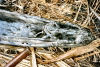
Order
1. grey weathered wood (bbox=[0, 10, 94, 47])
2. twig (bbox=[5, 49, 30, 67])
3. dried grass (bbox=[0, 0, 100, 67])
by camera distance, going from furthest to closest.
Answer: dried grass (bbox=[0, 0, 100, 67]) → grey weathered wood (bbox=[0, 10, 94, 47]) → twig (bbox=[5, 49, 30, 67])

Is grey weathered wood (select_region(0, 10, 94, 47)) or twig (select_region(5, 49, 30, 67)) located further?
grey weathered wood (select_region(0, 10, 94, 47))

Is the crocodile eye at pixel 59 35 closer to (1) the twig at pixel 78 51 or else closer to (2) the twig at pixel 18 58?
(1) the twig at pixel 78 51

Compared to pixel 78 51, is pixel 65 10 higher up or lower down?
higher up

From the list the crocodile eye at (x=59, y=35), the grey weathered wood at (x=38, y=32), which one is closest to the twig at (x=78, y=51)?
the grey weathered wood at (x=38, y=32)

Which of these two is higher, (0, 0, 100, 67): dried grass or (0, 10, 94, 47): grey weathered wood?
(0, 0, 100, 67): dried grass

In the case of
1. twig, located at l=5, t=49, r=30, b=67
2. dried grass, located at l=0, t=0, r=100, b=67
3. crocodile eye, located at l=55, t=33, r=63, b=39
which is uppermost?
dried grass, located at l=0, t=0, r=100, b=67

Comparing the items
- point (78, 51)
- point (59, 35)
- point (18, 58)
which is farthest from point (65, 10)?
point (18, 58)

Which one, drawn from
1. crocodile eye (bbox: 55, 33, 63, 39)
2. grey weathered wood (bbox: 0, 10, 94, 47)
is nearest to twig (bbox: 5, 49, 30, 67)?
grey weathered wood (bbox: 0, 10, 94, 47)

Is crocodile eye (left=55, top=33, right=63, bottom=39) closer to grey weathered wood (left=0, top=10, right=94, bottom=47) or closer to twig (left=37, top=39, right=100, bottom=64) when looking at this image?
grey weathered wood (left=0, top=10, right=94, bottom=47)

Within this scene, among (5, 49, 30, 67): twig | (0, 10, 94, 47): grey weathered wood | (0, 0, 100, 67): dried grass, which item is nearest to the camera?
(5, 49, 30, 67): twig

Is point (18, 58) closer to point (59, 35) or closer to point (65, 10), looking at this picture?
point (59, 35)
